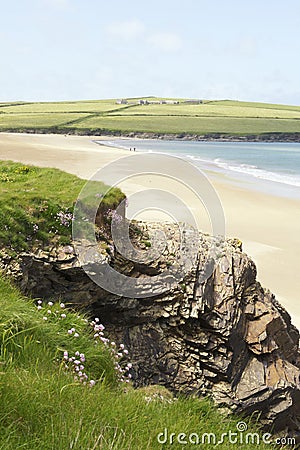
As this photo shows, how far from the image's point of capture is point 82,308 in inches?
322

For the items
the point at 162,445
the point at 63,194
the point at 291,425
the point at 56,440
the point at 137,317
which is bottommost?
the point at 291,425

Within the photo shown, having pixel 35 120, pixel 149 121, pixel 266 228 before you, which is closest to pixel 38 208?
pixel 266 228

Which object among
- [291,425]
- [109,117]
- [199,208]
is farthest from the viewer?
[109,117]

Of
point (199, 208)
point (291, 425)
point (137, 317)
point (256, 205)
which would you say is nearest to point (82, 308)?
point (137, 317)

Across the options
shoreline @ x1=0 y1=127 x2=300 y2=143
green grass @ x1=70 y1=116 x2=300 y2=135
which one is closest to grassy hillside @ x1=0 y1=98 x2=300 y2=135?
green grass @ x1=70 y1=116 x2=300 y2=135

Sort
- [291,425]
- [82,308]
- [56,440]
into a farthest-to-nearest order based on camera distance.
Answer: [291,425], [82,308], [56,440]

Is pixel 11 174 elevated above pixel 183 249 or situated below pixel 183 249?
above

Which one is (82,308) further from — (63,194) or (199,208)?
(199,208)

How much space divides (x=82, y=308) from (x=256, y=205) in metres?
24.2

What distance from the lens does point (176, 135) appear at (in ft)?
439

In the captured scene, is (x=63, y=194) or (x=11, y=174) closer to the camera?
(x=63, y=194)

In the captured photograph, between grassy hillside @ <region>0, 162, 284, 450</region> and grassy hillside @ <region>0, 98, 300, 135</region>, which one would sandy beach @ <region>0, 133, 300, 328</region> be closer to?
grassy hillside @ <region>0, 162, 284, 450</region>

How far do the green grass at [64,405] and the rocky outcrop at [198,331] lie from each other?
2799 millimetres

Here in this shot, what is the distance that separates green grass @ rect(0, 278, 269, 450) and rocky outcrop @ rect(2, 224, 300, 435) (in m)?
2.80
